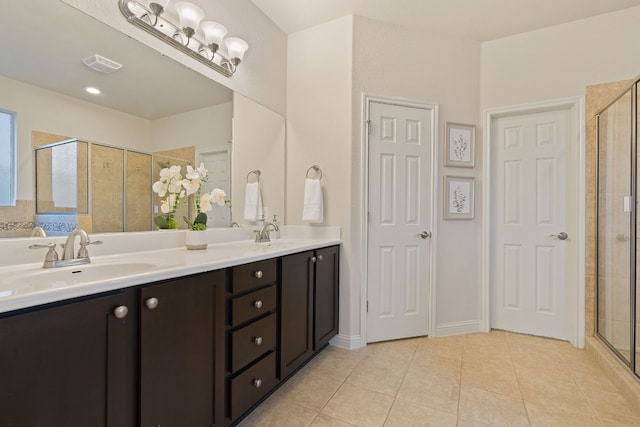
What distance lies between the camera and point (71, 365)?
2.67 ft

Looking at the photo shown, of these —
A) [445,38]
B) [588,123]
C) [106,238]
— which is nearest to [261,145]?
[106,238]

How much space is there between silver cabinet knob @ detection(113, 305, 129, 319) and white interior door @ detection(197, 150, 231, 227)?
1141 millimetres

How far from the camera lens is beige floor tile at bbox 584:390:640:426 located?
5.16ft

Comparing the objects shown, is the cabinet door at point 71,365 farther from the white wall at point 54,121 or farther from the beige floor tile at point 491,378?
the beige floor tile at point 491,378

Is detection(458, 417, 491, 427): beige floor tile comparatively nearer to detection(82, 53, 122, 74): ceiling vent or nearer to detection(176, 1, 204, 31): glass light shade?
detection(82, 53, 122, 74): ceiling vent

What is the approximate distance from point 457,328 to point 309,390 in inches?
61.6

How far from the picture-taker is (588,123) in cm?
242

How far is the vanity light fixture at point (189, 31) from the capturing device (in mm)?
1489

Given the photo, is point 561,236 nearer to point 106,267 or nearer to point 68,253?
point 106,267

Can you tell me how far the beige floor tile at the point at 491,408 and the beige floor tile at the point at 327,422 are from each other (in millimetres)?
634

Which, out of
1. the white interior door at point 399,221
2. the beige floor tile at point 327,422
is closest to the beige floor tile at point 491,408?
the beige floor tile at point 327,422

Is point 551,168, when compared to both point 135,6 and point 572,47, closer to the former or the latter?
point 572,47

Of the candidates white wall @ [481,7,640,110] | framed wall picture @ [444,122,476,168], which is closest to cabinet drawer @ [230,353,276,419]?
framed wall picture @ [444,122,476,168]

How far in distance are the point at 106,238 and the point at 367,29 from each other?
2.40 metres
